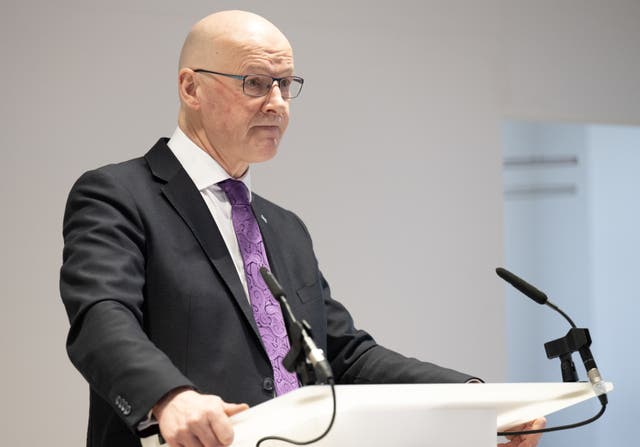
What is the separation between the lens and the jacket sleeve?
155cm

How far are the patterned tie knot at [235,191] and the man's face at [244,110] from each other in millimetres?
63

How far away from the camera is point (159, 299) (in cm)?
197

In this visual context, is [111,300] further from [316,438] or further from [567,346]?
[567,346]

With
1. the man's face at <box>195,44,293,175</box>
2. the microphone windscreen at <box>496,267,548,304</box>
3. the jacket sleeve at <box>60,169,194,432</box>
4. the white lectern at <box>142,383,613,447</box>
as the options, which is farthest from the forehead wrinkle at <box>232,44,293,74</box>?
the white lectern at <box>142,383,613,447</box>

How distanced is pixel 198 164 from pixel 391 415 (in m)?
0.96

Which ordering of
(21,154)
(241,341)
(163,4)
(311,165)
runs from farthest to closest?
(311,165)
(163,4)
(21,154)
(241,341)

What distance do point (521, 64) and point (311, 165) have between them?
1331mm

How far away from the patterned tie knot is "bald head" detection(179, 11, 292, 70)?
10.9 inches

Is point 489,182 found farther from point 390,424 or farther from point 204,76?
point 390,424

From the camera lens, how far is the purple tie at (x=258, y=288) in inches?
82.9

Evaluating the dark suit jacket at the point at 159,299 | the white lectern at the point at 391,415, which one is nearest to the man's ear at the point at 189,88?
the dark suit jacket at the point at 159,299

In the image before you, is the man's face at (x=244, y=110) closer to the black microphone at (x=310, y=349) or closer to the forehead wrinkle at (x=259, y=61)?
the forehead wrinkle at (x=259, y=61)

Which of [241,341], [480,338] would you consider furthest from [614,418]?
[241,341]

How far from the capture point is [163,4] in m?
4.12
